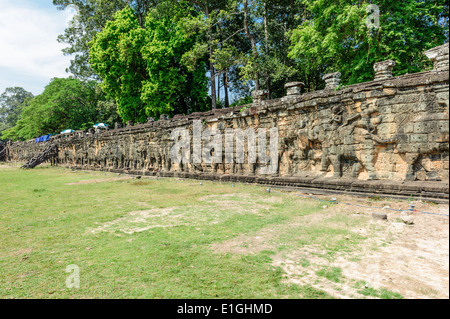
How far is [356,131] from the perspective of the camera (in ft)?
23.2

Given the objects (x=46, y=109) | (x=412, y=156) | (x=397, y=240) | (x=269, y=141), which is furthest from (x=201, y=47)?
(x=46, y=109)

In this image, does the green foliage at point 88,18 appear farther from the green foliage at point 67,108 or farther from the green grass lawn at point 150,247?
the green grass lawn at point 150,247

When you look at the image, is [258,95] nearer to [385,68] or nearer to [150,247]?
[385,68]

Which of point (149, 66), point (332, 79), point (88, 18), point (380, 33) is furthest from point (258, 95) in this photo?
point (88, 18)

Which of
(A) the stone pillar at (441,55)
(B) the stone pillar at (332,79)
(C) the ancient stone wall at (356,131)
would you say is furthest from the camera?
(B) the stone pillar at (332,79)

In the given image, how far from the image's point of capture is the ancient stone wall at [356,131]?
19.2ft

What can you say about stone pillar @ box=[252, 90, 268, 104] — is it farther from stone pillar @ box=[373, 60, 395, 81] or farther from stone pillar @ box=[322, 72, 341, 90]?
stone pillar @ box=[373, 60, 395, 81]

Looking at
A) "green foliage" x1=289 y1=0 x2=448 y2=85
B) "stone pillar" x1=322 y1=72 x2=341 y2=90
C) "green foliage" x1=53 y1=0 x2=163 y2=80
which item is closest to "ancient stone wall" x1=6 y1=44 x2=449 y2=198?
"stone pillar" x1=322 y1=72 x2=341 y2=90

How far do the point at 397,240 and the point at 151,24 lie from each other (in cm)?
2422

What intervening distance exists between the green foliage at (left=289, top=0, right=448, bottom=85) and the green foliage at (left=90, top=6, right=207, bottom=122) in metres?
10.3

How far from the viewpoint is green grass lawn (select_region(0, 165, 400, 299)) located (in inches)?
106

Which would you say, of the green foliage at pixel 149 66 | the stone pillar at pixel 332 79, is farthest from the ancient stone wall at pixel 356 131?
the green foliage at pixel 149 66

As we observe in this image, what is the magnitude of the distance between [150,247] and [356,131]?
231 inches

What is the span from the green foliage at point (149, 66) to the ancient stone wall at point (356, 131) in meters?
10.9
